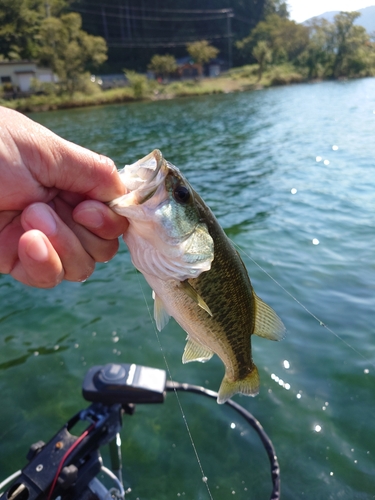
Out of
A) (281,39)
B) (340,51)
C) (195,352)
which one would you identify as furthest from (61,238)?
(281,39)

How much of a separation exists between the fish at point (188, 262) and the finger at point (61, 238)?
30cm

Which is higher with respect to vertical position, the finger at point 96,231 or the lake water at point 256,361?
the finger at point 96,231

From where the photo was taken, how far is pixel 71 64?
205ft

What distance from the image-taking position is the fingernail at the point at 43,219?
7.08 ft

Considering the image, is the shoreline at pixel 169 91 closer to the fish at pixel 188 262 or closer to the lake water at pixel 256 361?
the lake water at pixel 256 361

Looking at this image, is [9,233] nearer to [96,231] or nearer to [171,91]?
[96,231]

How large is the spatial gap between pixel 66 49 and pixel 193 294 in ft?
239

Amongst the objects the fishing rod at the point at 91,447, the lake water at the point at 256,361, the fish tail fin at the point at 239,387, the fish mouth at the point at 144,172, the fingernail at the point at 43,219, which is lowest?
the lake water at the point at 256,361

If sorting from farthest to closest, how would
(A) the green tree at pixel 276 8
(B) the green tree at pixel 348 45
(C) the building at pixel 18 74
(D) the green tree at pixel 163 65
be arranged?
(A) the green tree at pixel 276 8 < (D) the green tree at pixel 163 65 < (B) the green tree at pixel 348 45 < (C) the building at pixel 18 74

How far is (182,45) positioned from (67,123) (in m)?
85.1

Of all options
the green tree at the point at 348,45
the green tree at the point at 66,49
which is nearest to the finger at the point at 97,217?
the green tree at the point at 66,49

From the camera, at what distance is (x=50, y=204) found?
2.44 meters

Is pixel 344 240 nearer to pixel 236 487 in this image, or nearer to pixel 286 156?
pixel 236 487

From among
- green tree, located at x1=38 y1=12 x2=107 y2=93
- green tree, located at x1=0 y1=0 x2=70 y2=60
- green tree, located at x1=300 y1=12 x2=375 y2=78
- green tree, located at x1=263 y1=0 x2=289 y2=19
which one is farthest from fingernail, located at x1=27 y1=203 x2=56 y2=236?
green tree, located at x1=263 y1=0 x2=289 y2=19
